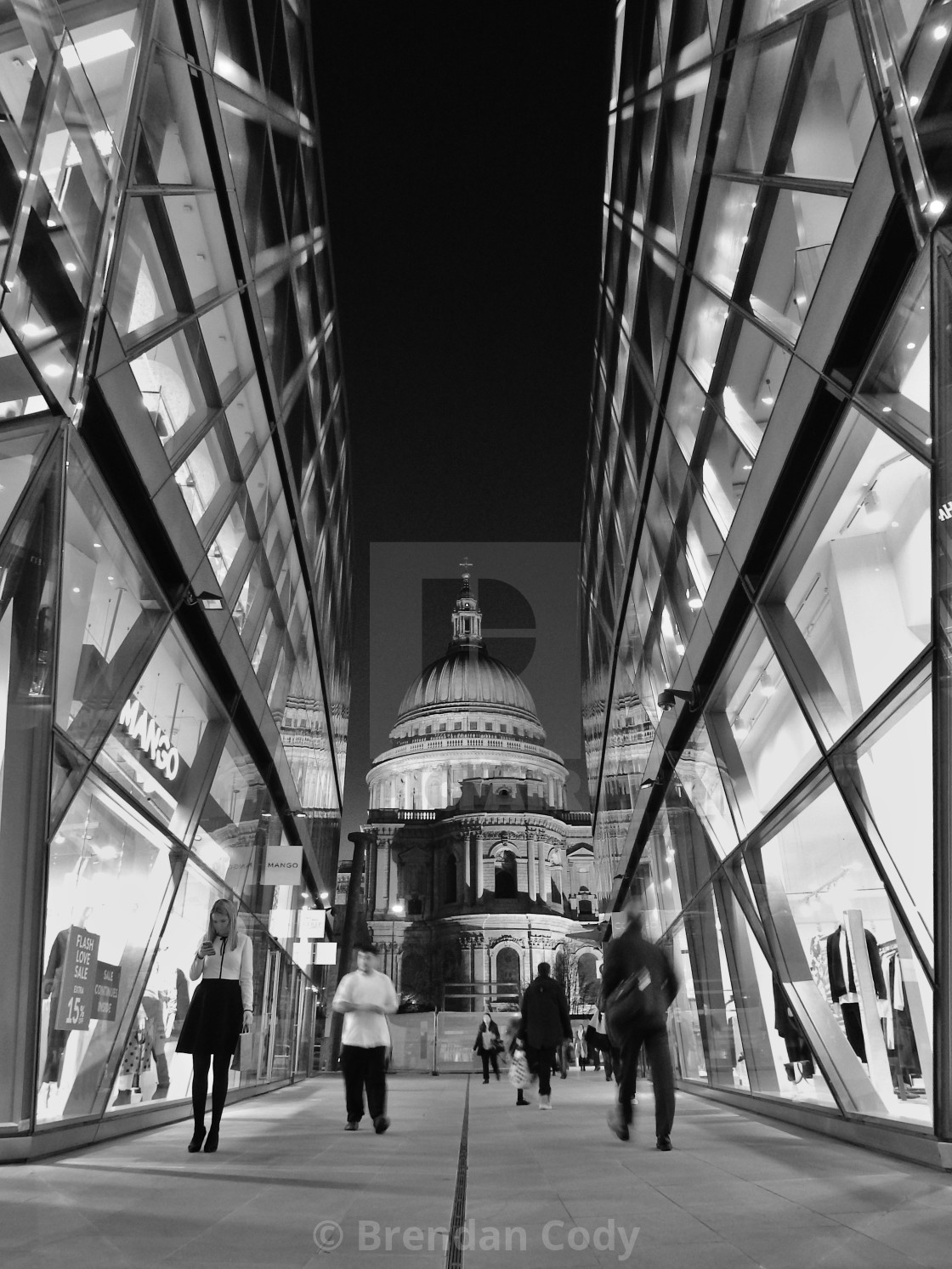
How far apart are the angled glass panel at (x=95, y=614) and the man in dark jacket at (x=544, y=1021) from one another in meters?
6.51

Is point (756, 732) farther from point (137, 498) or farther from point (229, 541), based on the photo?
point (229, 541)

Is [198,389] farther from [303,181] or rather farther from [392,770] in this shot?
[392,770]

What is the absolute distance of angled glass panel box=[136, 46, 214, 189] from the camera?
819 cm

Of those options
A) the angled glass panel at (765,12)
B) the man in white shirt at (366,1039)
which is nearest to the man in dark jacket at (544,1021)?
the man in white shirt at (366,1039)

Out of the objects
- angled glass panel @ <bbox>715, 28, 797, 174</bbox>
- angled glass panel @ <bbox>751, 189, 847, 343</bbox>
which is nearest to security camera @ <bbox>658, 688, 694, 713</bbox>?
angled glass panel @ <bbox>751, 189, 847, 343</bbox>

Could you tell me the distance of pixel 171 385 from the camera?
9.46m

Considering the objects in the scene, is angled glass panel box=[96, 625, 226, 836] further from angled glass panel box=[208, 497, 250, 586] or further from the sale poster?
the sale poster

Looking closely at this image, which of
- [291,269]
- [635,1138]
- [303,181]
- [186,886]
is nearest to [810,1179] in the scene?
[635,1138]

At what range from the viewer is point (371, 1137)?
8812mm

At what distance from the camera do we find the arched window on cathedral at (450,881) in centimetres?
9150

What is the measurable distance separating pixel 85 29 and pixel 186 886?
344 inches

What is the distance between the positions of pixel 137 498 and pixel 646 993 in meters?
6.00

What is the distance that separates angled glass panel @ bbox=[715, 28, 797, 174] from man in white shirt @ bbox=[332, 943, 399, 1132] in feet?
26.0

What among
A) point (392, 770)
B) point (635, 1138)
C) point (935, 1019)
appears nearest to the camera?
point (935, 1019)
